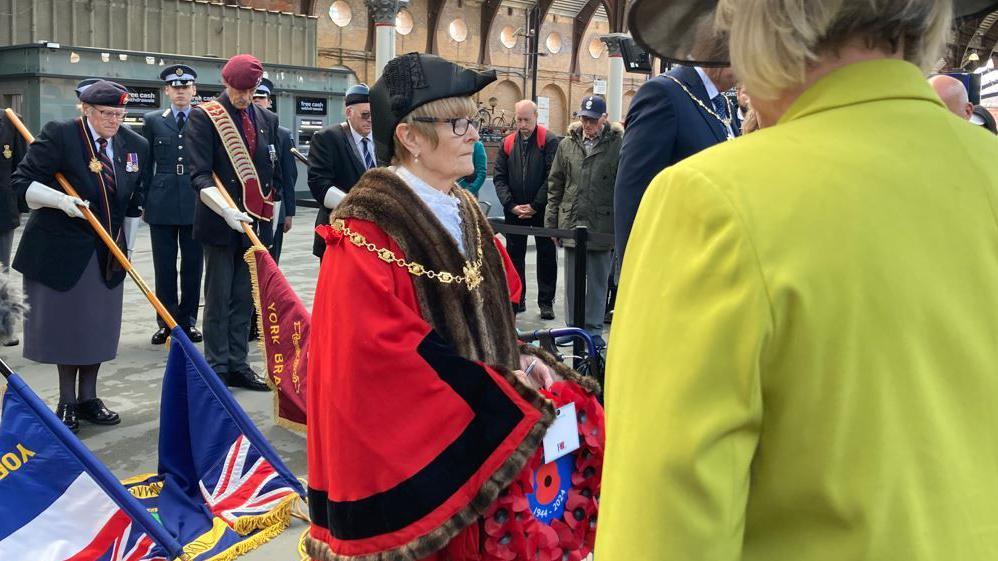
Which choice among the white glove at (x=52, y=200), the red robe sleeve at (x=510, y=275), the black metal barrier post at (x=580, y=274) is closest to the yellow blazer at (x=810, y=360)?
the red robe sleeve at (x=510, y=275)

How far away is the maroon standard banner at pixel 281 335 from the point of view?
476 cm

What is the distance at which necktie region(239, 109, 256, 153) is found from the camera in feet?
18.3

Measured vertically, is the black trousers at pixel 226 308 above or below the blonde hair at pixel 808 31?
below

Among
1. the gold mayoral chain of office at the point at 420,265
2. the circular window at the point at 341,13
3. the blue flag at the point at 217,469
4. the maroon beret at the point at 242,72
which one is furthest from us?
the circular window at the point at 341,13

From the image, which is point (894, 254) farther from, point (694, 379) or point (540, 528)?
point (540, 528)

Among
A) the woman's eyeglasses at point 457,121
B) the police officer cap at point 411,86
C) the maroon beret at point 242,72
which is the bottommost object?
the woman's eyeglasses at point 457,121

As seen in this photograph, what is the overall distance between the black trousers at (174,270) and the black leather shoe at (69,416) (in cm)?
209

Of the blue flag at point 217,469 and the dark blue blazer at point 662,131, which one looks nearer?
the dark blue blazer at point 662,131

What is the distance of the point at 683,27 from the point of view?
4.88ft

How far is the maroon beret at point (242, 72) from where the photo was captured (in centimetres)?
532

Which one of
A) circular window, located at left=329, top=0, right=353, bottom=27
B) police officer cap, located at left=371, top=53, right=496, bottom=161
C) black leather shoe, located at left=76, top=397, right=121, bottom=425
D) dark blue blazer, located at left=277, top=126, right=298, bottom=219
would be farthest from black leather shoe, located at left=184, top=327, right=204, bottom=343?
circular window, located at left=329, top=0, right=353, bottom=27

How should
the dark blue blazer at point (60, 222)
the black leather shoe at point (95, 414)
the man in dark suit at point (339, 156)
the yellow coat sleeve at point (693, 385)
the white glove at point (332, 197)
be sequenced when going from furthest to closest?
1. the man in dark suit at point (339, 156)
2. the white glove at point (332, 197)
3. the black leather shoe at point (95, 414)
4. the dark blue blazer at point (60, 222)
5. the yellow coat sleeve at point (693, 385)

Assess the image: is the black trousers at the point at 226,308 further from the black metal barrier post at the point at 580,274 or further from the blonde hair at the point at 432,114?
the blonde hair at the point at 432,114

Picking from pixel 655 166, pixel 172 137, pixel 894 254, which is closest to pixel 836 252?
pixel 894 254
